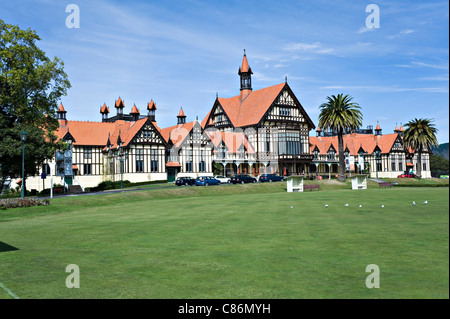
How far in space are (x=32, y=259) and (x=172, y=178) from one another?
6140 cm

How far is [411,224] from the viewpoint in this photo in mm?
15680

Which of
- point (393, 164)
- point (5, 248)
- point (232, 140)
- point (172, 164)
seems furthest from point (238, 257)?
point (393, 164)

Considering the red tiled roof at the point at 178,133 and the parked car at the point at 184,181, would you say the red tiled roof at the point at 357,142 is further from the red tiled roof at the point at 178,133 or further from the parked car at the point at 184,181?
the parked car at the point at 184,181

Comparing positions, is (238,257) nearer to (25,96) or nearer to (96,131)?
(25,96)

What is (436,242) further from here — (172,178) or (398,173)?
(398,173)

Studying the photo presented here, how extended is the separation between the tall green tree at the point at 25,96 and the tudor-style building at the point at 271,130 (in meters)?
35.7

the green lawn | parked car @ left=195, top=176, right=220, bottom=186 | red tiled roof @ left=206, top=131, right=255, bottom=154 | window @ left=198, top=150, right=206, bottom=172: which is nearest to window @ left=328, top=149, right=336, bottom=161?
red tiled roof @ left=206, top=131, right=255, bottom=154

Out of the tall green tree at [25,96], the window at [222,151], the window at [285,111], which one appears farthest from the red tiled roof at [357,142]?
the tall green tree at [25,96]

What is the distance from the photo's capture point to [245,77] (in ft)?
277

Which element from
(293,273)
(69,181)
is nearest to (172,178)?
(69,181)

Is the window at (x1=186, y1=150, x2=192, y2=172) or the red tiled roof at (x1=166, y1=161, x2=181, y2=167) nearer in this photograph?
the red tiled roof at (x1=166, y1=161, x2=181, y2=167)

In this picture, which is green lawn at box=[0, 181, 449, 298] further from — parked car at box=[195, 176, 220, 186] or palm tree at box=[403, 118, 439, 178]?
palm tree at box=[403, 118, 439, 178]

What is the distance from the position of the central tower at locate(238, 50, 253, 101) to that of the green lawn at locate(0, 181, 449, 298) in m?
66.5

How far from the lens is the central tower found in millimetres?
83938
